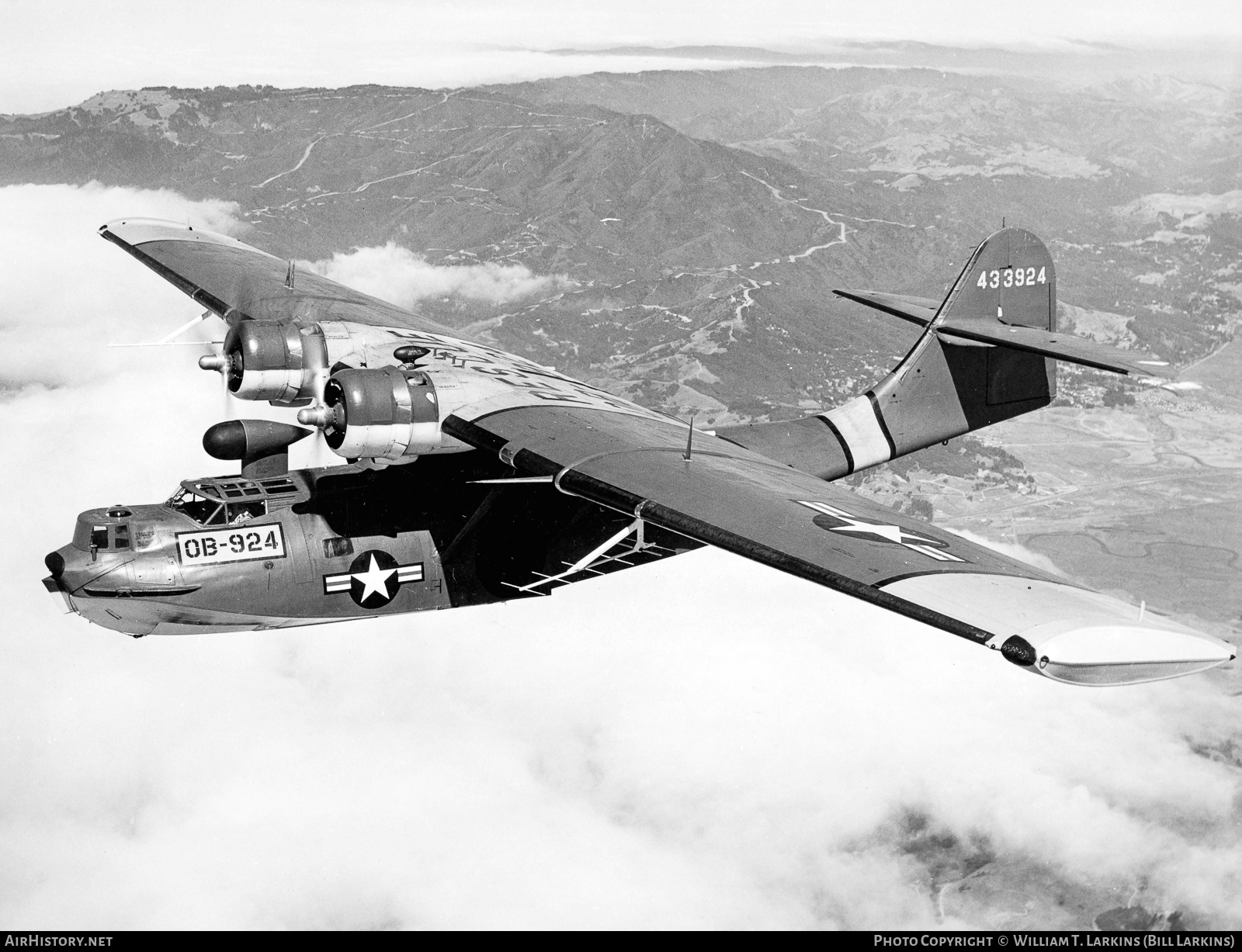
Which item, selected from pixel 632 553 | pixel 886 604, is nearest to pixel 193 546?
pixel 632 553

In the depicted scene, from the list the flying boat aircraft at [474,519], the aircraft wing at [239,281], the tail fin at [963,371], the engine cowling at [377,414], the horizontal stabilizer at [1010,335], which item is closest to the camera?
the flying boat aircraft at [474,519]

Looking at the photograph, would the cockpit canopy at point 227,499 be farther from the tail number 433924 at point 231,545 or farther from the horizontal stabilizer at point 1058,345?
the horizontal stabilizer at point 1058,345

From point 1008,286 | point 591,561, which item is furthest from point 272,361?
point 1008,286

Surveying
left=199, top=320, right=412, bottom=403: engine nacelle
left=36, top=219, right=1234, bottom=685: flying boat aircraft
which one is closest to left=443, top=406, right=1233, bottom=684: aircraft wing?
left=36, top=219, right=1234, bottom=685: flying boat aircraft

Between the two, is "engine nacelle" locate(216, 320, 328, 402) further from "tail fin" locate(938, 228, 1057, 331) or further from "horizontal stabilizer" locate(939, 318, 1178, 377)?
"tail fin" locate(938, 228, 1057, 331)

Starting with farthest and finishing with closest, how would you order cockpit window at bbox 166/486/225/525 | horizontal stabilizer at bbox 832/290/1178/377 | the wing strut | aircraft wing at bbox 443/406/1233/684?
horizontal stabilizer at bbox 832/290/1178/377 < the wing strut < cockpit window at bbox 166/486/225/525 < aircraft wing at bbox 443/406/1233/684

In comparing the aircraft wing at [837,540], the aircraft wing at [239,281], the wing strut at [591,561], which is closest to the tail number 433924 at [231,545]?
the aircraft wing at [837,540]

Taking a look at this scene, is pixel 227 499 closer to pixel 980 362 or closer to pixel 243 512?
pixel 243 512
